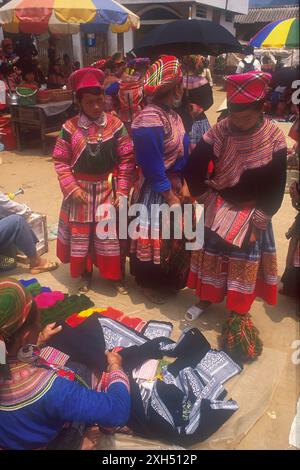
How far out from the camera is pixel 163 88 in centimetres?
267

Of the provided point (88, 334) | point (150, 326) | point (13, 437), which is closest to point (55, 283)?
point (150, 326)

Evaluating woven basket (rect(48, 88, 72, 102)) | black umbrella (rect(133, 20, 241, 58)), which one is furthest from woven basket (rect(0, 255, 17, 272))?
woven basket (rect(48, 88, 72, 102))

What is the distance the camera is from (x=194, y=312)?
119 inches

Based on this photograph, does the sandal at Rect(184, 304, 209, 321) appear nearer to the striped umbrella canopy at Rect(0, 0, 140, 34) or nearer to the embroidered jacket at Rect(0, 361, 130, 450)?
the embroidered jacket at Rect(0, 361, 130, 450)

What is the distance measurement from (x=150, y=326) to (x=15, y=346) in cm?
143

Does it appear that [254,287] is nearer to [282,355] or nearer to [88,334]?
[282,355]

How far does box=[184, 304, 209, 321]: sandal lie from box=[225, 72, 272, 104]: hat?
153 centimetres

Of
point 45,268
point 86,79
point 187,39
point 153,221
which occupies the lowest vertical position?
point 45,268

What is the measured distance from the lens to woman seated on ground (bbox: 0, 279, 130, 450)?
151 centimetres

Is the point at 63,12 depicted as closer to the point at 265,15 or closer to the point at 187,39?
the point at 187,39

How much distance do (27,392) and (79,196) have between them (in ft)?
5.67

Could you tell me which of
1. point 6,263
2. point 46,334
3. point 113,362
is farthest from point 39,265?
point 113,362

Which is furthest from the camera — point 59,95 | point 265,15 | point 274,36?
point 265,15

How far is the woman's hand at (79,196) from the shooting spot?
301 cm
